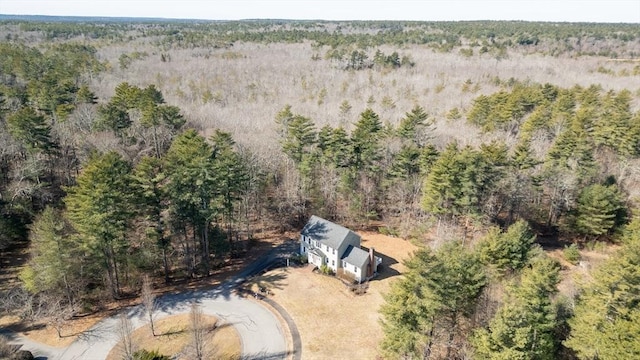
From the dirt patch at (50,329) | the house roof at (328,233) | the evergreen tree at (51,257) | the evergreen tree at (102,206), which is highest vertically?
the evergreen tree at (102,206)

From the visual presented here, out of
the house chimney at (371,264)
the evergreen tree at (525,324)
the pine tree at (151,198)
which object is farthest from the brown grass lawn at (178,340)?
the evergreen tree at (525,324)

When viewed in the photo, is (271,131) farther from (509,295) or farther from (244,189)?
(509,295)

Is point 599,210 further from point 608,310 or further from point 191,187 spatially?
point 191,187

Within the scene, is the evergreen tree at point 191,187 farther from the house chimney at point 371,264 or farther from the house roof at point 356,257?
the house chimney at point 371,264

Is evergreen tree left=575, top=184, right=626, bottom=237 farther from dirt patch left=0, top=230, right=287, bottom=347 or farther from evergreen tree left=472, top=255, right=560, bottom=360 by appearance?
dirt patch left=0, top=230, right=287, bottom=347

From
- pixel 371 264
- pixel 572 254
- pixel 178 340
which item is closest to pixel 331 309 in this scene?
pixel 371 264

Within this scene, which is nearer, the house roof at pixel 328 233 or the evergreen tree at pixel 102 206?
the evergreen tree at pixel 102 206

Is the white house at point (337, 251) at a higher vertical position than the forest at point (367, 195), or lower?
lower
